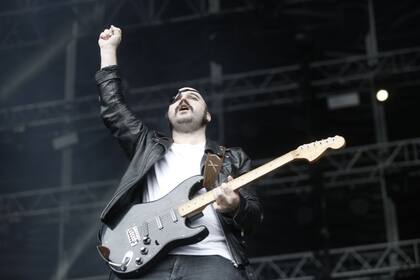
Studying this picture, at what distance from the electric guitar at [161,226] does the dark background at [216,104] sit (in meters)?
7.03

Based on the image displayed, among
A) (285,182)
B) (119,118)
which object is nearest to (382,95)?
(285,182)

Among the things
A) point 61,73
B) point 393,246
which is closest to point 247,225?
point 393,246

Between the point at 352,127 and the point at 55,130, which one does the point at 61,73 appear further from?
the point at 352,127

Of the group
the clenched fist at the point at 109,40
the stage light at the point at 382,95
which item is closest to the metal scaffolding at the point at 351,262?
the stage light at the point at 382,95

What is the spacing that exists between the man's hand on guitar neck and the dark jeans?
207 millimetres

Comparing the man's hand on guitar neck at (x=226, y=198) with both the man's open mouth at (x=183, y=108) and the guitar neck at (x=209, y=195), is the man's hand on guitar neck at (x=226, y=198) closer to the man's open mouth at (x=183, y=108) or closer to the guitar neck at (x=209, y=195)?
the guitar neck at (x=209, y=195)

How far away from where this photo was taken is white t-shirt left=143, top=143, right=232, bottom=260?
115 inches

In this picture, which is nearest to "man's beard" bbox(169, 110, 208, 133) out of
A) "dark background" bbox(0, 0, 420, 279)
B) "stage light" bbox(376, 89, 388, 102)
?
"dark background" bbox(0, 0, 420, 279)

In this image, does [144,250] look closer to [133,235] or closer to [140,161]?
[133,235]

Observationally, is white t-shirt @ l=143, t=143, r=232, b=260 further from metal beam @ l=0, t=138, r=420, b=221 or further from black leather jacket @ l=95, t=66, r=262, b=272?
metal beam @ l=0, t=138, r=420, b=221

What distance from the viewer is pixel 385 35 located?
11906mm

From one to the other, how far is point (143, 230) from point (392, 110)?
30.5 ft

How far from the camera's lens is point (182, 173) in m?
3.15

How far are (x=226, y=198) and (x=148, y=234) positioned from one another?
354 mm
